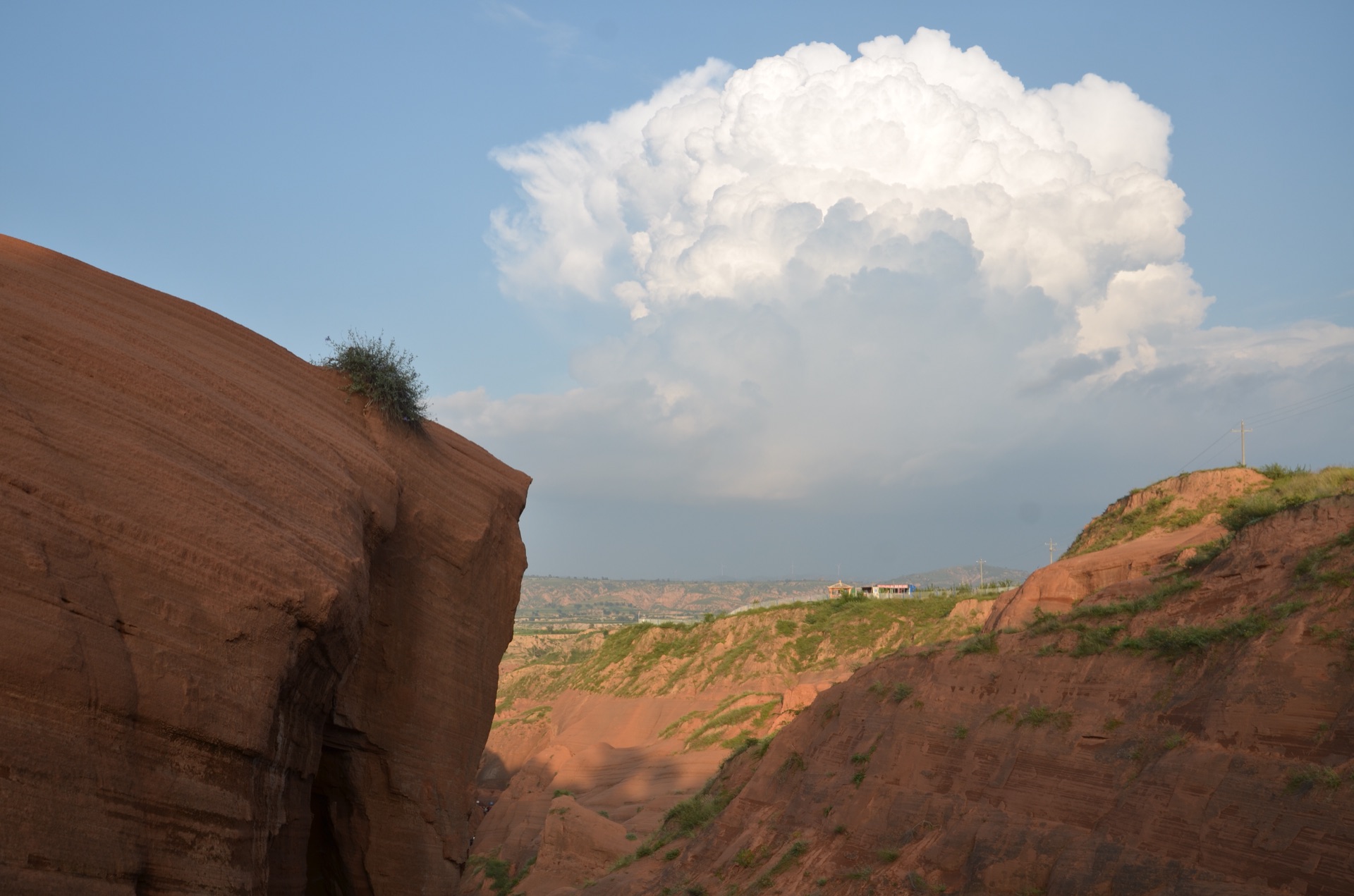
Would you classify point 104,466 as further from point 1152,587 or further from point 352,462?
point 1152,587

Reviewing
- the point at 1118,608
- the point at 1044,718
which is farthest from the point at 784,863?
the point at 1118,608

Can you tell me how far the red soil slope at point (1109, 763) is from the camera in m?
12.2

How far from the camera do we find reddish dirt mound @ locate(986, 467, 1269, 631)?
27.6 meters

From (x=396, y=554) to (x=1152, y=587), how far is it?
15.1m

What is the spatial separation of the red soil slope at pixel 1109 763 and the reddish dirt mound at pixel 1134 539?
6639mm

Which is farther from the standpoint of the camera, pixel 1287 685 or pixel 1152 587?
pixel 1152 587

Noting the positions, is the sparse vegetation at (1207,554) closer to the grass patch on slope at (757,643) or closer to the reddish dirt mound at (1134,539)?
the reddish dirt mound at (1134,539)

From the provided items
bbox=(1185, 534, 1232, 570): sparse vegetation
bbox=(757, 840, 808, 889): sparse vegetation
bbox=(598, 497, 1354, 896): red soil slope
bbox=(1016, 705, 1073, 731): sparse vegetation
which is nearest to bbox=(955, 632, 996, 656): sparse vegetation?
bbox=(598, 497, 1354, 896): red soil slope

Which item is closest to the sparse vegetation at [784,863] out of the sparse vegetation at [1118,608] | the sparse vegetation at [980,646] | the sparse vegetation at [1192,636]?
the sparse vegetation at [980,646]

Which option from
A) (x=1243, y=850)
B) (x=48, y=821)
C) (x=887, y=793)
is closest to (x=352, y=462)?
(x=48, y=821)

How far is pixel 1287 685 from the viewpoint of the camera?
42.8 feet

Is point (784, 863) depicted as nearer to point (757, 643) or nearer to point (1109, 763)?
point (1109, 763)

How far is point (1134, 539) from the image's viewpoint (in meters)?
34.8

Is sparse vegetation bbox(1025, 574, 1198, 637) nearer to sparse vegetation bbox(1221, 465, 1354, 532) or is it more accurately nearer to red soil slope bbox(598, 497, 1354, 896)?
red soil slope bbox(598, 497, 1354, 896)
